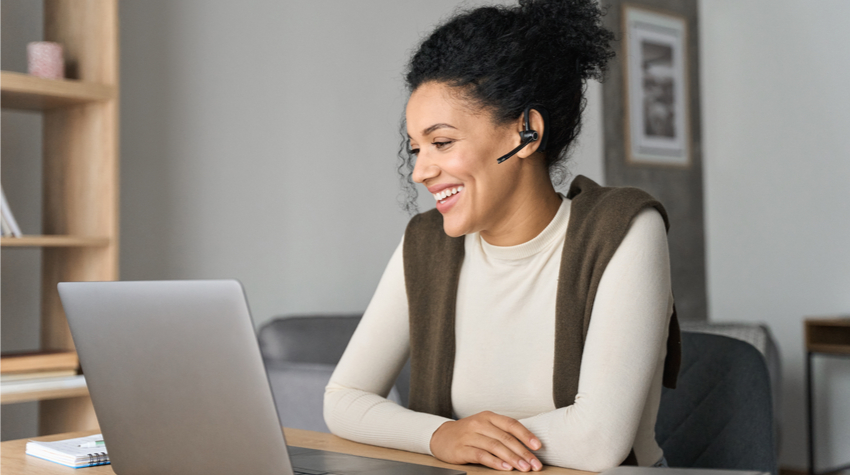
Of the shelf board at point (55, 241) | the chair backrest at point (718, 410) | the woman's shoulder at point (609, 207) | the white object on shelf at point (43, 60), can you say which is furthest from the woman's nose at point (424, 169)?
the white object on shelf at point (43, 60)

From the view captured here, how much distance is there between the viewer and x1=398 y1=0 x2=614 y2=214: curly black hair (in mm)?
1224

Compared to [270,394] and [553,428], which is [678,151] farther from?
[270,394]

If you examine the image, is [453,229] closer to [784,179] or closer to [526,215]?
[526,215]

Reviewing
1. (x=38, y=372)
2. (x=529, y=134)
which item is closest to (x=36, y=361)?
(x=38, y=372)

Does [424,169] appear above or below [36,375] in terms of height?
above

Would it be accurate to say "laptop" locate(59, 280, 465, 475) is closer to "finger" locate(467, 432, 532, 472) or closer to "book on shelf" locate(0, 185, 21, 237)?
"finger" locate(467, 432, 532, 472)

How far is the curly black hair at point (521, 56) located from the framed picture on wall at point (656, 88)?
2.74m

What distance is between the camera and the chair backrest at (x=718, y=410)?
3.90ft

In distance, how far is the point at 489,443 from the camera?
920 mm

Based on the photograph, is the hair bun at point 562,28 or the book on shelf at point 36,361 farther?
the book on shelf at point 36,361

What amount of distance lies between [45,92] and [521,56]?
1.44 m

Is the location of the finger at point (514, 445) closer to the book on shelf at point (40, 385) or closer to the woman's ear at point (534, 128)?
the woman's ear at point (534, 128)

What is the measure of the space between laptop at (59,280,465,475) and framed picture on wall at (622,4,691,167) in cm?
341

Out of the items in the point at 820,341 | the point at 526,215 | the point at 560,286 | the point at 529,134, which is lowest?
the point at 820,341
